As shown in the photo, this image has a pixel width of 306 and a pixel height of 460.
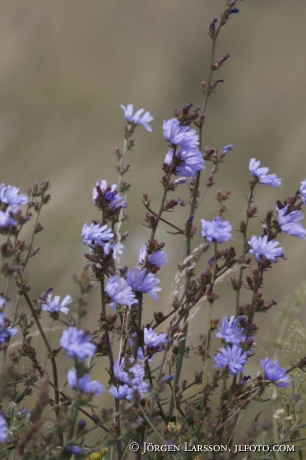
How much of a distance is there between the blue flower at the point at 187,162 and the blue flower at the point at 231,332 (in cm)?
17

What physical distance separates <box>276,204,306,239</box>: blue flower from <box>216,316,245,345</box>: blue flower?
117 millimetres

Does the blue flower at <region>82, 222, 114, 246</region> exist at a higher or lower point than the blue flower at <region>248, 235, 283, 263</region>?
lower

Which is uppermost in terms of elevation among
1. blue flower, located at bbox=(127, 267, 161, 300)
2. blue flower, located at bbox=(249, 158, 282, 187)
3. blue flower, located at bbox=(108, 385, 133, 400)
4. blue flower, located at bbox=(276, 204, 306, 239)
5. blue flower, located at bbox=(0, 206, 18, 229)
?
blue flower, located at bbox=(249, 158, 282, 187)

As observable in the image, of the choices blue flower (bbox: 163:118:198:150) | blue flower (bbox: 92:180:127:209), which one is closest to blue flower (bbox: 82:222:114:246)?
blue flower (bbox: 92:180:127:209)

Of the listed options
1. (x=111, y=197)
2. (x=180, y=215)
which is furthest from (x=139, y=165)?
(x=111, y=197)

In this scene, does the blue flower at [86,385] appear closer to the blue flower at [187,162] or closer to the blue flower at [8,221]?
the blue flower at [8,221]

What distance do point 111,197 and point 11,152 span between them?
185 cm

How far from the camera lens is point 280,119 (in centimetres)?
211

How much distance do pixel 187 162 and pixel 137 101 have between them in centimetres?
161

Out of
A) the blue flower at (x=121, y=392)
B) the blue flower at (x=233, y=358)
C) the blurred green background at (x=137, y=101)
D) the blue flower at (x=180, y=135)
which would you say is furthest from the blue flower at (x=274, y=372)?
the blurred green background at (x=137, y=101)

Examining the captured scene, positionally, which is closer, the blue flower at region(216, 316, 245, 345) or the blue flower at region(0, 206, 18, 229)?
the blue flower at region(0, 206, 18, 229)

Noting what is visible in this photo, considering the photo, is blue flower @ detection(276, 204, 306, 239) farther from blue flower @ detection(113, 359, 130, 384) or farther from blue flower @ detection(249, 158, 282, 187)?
blue flower @ detection(113, 359, 130, 384)

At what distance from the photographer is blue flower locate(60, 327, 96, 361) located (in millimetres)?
425

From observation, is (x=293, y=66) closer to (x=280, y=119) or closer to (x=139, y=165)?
(x=280, y=119)
